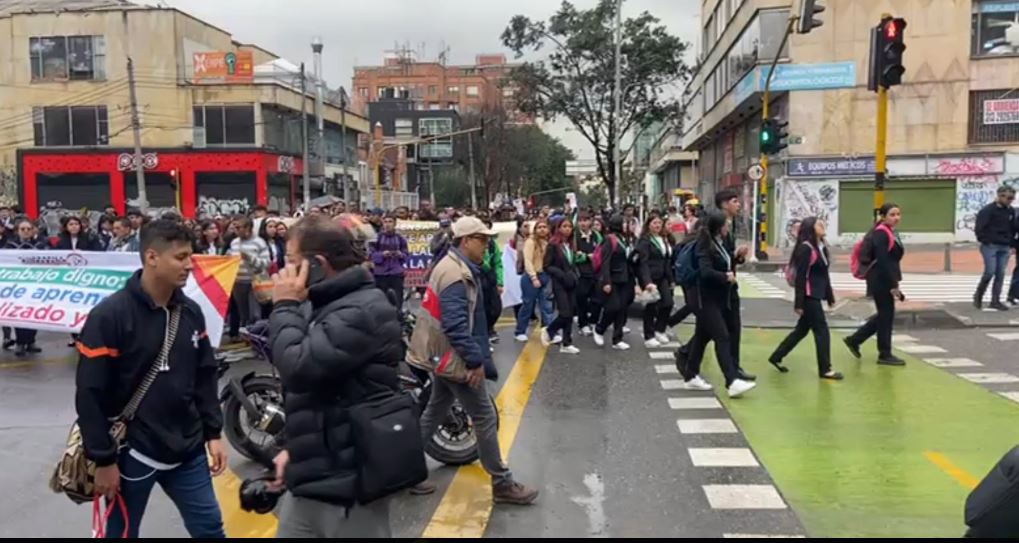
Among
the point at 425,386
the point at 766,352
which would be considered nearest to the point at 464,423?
the point at 425,386

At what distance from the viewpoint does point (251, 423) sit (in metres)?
6.23

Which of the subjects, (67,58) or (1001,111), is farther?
(67,58)

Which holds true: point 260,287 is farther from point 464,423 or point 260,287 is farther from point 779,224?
point 779,224

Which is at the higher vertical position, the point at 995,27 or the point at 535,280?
the point at 995,27

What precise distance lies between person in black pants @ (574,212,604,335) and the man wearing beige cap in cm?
588

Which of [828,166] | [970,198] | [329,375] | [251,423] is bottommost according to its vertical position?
[251,423]

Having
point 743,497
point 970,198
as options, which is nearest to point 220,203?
point 970,198

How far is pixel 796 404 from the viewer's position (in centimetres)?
772

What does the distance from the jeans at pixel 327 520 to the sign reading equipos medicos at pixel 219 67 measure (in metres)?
47.9

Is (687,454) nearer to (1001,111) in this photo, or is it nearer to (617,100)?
(617,100)

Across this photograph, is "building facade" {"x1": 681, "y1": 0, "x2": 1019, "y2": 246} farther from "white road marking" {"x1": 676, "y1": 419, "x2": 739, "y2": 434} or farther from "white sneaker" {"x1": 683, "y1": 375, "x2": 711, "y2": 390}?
"white road marking" {"x1": 676, "y1": 419, "x2": 739, "y2": 434}

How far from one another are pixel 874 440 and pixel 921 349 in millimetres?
4627

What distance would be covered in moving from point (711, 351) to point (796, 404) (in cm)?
288

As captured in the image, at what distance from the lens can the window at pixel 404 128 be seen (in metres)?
96.2
